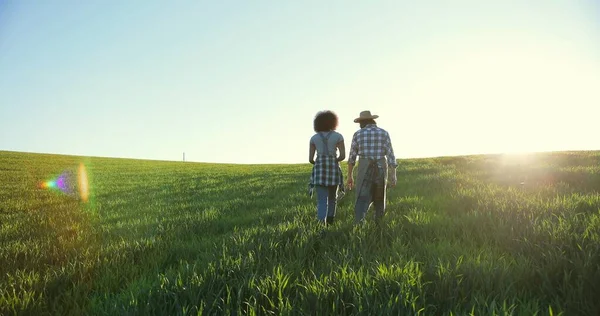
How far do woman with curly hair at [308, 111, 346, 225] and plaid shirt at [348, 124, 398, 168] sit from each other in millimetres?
442

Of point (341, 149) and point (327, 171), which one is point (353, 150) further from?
point (327, 171)

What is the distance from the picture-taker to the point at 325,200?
6.55 m

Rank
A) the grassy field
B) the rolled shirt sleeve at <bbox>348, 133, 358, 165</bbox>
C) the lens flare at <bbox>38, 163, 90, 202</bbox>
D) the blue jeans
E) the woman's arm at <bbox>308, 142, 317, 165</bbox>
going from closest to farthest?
the grassy field, the rolled shirt sleeve at <bbox>348, 133, 358, 165</bbox>, the blue jeans, the woman's arm at <bbox>308, 142, 317, 165</bbox>, the lens flare at <bbox>38, 163, 90, 202</bbox>

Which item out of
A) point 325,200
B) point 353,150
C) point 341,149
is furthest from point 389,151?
point 325,200

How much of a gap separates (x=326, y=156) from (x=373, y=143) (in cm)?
99

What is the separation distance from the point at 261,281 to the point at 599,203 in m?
6.53

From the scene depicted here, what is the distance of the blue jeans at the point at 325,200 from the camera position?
650cm

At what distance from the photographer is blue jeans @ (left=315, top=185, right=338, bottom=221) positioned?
21.3 feet

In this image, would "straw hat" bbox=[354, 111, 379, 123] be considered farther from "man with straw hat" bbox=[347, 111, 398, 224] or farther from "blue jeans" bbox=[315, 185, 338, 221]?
"blue jeans" bbox=[315, 185, 338, 221]

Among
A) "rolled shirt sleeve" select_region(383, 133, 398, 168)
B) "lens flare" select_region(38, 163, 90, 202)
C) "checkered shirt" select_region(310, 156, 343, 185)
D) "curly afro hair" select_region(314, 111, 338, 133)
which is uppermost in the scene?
"curly afro hair" select_region(314, 111, 338, 133)

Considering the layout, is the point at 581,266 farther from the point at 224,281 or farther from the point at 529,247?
the point at 224,281

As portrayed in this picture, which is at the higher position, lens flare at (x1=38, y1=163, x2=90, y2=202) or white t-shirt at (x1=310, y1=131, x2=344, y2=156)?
white t-shirt at (x1=310, y1=131, x2=344, y2=156)

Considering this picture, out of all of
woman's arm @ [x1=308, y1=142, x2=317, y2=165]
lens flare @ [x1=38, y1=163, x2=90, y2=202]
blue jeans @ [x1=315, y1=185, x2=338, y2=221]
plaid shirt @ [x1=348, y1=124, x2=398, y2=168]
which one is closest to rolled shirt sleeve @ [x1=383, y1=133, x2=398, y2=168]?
plaid shirt @ [x1=348, y1=124, x2=398, y2=168]

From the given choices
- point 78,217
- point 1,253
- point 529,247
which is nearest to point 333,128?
point 529,247
